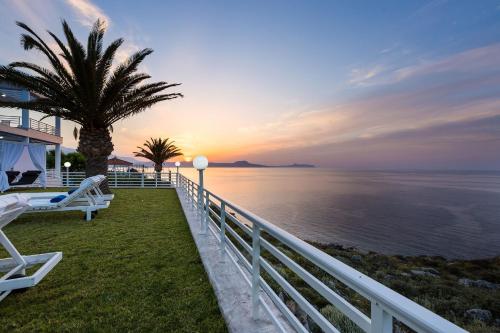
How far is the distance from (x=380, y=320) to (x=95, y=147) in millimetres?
13675

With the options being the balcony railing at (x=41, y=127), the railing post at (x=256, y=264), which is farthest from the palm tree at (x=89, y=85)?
the railing post at (x=256, y=264)

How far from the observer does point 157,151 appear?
94.0ft

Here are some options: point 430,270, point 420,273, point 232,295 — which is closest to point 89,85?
point 232,295

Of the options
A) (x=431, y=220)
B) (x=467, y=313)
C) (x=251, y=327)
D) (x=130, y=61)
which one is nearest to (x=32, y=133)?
(x=130, y=61)

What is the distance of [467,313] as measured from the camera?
6871 millimetres

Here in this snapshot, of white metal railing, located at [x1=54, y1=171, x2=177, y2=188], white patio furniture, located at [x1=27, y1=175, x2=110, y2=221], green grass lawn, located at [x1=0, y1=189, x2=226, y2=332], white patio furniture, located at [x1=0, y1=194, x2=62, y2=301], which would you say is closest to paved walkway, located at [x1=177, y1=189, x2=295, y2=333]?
green grass lawn, located at [x1=0, y1=189, x2=226, y2=332]

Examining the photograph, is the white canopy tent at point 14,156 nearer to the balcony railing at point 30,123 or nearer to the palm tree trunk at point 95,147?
the balcony railing at point 30,123

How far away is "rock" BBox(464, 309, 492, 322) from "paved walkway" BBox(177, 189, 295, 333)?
6.68 m

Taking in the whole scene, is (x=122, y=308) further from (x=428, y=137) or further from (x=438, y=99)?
(x=428, y=137)

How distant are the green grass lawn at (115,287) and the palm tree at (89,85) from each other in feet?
20.1

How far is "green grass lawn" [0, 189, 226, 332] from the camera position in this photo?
278cm

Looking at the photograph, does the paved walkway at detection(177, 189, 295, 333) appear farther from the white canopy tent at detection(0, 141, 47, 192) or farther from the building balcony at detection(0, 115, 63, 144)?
the building balcony at detection(0, 115, 63, 144)

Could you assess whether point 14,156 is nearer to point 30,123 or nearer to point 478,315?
point 30,123

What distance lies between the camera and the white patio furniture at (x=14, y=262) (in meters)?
2.91
